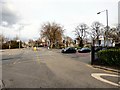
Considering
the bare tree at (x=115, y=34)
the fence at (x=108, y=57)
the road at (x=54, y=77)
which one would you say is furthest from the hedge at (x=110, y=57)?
the bare tree at (x=115, y=34)

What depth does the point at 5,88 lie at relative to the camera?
9062mm

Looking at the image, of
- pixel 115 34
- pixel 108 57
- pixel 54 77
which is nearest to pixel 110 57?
pixel 108 57

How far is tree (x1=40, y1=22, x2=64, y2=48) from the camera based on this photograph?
333 ft

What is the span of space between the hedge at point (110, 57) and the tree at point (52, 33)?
81969mm

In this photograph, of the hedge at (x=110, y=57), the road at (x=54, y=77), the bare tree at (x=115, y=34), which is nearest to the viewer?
the road at (x=54, y=77)

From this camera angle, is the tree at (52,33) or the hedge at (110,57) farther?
the tree at (52,33)

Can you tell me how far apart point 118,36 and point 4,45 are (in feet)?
190

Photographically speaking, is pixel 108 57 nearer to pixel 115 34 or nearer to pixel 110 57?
pixel 110 57

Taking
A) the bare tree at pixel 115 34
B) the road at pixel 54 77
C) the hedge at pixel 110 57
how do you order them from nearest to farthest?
the road at pixel 54 77, the hedge at pixel 110 57, the bare tree at pixel 115 34

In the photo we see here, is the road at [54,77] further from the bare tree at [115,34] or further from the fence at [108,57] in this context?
the bare tree at [115,34]

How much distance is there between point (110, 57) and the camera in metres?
17.8

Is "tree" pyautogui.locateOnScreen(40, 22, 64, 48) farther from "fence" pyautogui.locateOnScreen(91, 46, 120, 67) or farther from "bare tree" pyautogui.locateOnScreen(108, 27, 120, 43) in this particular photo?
"fence" pyautogui.locateOnScreen(91, 46, 120, 67)

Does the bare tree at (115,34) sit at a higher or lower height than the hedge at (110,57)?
higher

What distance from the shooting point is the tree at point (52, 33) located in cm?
10150
